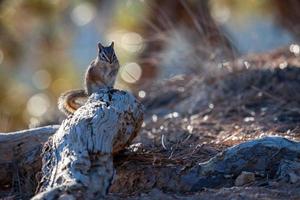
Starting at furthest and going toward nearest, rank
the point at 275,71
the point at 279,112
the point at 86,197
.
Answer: the point at 275,71 → the point at 279,112 → the point at 86,197

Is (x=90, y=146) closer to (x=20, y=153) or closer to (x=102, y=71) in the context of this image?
(x=20, y=153)

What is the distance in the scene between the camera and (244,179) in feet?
15.3

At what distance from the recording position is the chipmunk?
19.7 feet

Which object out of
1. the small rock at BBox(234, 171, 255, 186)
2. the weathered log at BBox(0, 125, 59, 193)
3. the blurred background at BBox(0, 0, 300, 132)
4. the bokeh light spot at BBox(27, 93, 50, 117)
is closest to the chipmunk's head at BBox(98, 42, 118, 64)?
the weathered log at BBox(0, 125, 59, 193)

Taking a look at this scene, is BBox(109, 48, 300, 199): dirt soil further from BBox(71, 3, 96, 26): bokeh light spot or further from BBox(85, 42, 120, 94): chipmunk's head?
BBox(71, 3, 96, 26): bokeh light spot

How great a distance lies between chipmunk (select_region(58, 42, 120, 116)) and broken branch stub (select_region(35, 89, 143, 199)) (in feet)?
3.21

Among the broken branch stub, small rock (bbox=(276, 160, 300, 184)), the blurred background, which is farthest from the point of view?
the blurred background

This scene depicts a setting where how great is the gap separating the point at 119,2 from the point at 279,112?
8.21 meters

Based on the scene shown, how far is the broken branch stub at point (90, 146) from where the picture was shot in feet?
13.3

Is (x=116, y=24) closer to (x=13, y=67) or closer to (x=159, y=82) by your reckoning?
(x=13, y=67)

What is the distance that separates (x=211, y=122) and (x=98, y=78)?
64.7 inches

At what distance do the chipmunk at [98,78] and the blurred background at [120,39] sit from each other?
271cm

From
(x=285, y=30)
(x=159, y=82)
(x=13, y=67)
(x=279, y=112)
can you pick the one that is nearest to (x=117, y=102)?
(x=279, y=112)

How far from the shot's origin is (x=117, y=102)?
16.1ft
